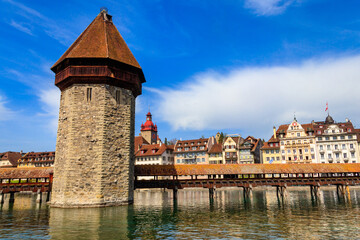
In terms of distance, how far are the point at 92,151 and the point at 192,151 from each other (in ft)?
147

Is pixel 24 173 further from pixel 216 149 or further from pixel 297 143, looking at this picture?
pixel 297 143

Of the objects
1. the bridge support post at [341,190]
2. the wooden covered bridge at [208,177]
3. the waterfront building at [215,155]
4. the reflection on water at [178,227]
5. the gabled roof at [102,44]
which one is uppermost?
the gabled roof at [102,44]

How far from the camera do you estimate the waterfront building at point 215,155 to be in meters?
60.2

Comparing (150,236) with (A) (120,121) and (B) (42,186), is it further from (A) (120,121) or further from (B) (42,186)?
(B) (42,186)

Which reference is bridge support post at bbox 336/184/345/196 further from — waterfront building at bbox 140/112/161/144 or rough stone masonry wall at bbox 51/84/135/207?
waterfront building at bbox 140/112/161/144

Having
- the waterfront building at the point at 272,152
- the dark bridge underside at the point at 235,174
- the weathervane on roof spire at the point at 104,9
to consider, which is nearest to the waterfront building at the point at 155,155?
the waterfront building at the point at 272,152

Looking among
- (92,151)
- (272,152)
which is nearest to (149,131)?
(272,152)

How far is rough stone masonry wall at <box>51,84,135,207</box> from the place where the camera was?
19531 mm

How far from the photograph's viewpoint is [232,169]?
29.6 meters

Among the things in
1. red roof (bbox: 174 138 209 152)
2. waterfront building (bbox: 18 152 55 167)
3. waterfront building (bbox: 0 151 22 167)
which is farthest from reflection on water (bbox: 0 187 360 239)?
waterfront building (bbox: 0 151 22 167)

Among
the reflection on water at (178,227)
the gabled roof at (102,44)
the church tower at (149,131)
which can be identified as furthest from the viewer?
the church tower at (149,131)

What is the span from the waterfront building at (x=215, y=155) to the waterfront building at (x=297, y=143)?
41.5ft

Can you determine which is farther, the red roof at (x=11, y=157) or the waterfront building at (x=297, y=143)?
the red roof at (x=11, y=157)

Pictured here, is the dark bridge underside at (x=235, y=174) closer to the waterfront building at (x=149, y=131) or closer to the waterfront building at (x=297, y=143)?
the waterfront building at (x=297, y=143)
